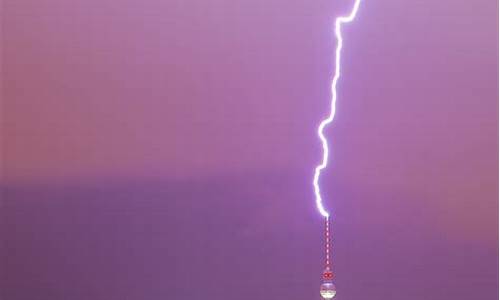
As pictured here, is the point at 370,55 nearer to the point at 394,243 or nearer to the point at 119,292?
the point at 394,243

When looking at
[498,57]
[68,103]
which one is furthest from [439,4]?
[68,103]

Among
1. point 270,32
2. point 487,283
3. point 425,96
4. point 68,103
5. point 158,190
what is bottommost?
point 487,283

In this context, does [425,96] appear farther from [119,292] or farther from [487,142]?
[119,292]

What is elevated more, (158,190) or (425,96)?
(425,96)

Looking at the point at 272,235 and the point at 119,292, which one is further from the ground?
the point at 272,235

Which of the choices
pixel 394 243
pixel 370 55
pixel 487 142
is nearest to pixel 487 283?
pixel 394 243

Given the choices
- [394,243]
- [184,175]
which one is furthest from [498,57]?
[184,175]

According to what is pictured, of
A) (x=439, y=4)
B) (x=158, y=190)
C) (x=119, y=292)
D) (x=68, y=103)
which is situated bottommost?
(x=119, y=292)

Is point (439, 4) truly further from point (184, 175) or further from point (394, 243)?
point (184, 175)
